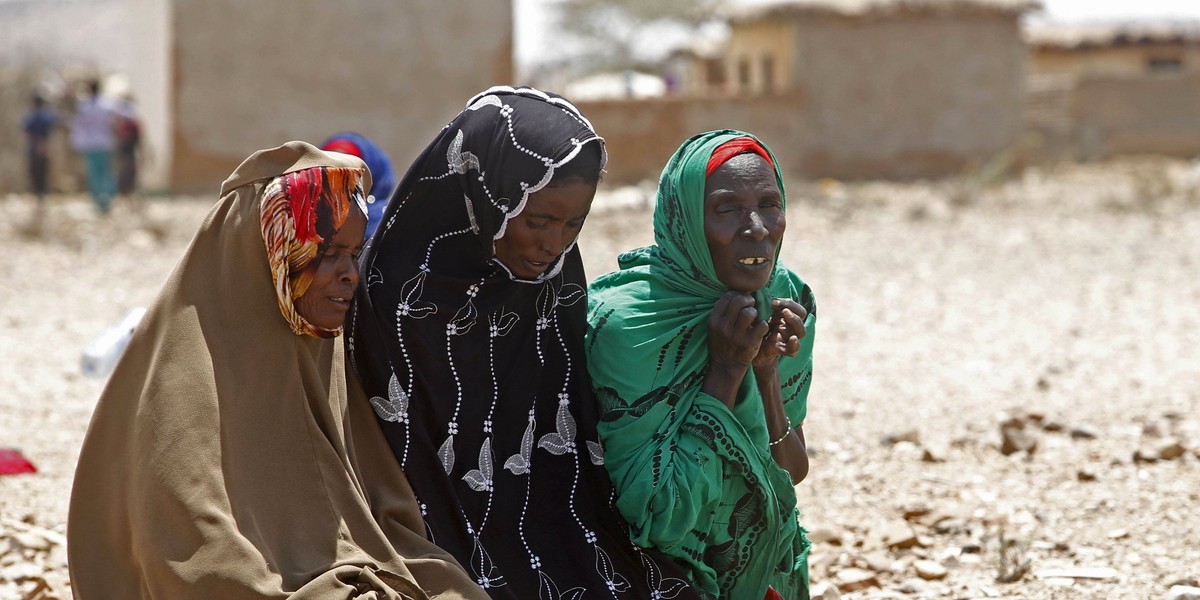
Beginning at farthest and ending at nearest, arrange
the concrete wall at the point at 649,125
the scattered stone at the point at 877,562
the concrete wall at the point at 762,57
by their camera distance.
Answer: the concrete wall at the point at 762,57
the concrete wall at the point at 649,125
the scattered stone at the point at 877,562

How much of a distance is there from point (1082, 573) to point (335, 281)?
2.56 metres

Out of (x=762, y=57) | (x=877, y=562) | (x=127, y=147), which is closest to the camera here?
(x=877, y=562)

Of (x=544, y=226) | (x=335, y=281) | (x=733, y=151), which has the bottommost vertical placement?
(x=335, y=281)

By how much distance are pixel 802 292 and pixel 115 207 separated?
12.5 m

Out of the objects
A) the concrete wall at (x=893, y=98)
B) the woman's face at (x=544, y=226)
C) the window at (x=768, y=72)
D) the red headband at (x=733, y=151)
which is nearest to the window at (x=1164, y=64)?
the concrete wall at (x=893, y=98)

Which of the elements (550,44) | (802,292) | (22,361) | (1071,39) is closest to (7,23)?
(550,44)

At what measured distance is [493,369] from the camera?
9.45 ft

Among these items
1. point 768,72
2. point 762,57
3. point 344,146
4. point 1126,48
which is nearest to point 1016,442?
point 344,146

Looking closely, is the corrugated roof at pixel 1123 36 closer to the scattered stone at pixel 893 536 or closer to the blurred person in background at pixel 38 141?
the blurred person in background at pixel 38 141

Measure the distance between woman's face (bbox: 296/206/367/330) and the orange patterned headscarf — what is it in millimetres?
12

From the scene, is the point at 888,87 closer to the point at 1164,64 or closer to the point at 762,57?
the point at 762,57

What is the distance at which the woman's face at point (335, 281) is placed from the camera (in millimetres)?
2574

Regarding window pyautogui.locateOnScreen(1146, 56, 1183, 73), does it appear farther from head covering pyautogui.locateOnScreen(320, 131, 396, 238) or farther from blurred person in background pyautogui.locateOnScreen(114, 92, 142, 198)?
head covering pyautogui.locateOnScreen(320, 131, 396, 238)

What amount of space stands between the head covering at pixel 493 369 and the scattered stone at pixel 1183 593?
1627 mm
